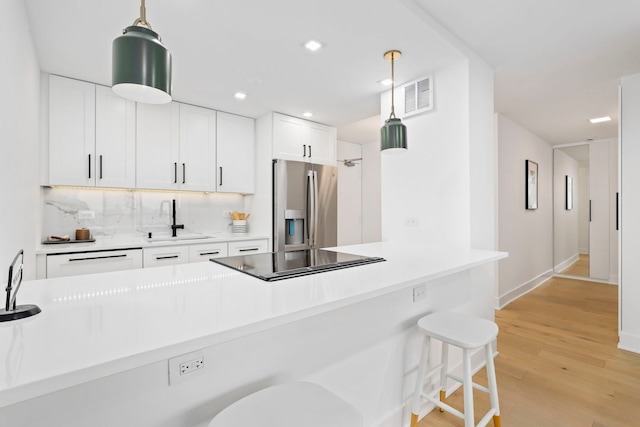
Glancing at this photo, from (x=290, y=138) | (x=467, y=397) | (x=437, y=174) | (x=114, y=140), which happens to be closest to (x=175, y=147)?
(x=114, y=140)

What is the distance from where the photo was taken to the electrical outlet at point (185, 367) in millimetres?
1002

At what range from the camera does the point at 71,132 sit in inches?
108

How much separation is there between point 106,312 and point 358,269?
98 centimetres

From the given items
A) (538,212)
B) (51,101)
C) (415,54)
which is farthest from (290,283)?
(538,212)

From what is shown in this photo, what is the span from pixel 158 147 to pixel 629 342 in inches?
188

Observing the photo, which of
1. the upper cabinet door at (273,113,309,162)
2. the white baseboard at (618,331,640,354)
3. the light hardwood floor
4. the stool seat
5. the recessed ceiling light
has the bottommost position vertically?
the light hardwood floor

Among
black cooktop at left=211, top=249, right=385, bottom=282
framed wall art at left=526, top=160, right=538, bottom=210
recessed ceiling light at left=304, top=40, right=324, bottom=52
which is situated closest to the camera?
black cooktop at left=211, top=249, right=385, bottom=282

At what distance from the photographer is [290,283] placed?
119 cm

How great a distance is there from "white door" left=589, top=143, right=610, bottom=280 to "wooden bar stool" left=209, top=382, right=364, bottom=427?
20.5ft

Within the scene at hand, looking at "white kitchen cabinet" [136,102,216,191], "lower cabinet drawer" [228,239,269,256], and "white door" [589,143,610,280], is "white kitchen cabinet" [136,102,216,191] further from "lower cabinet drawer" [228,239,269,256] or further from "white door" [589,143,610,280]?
"white door" [589,143,610,280]

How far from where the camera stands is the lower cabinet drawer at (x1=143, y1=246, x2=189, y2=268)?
2.85m

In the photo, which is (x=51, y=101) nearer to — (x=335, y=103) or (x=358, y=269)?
(x=335, y=103)

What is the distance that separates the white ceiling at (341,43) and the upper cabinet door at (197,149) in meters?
0.23

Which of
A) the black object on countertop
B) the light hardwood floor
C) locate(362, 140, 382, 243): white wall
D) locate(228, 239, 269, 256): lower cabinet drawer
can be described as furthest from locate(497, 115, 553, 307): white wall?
the black object on countertop
